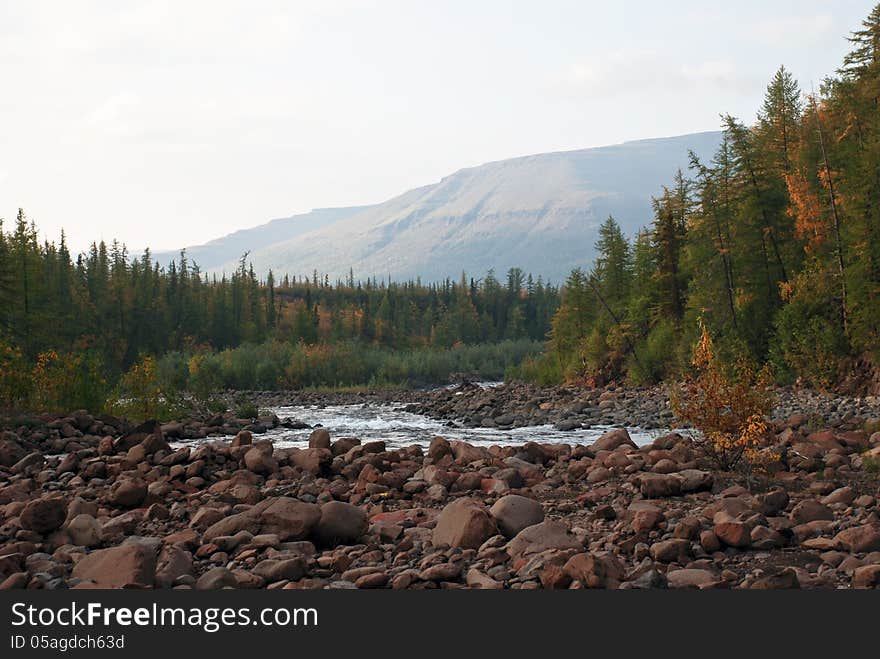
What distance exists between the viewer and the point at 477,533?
297 inches

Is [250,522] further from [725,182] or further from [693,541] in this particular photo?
[725,182]

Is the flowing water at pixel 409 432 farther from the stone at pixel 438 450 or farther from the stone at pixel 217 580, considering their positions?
the stone at pixel 217 580

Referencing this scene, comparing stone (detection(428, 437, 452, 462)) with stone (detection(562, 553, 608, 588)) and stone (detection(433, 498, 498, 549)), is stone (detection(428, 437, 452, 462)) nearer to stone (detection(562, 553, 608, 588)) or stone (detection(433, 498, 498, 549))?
stone (detection(433, 498, 498, 549))

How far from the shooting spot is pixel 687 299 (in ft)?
117

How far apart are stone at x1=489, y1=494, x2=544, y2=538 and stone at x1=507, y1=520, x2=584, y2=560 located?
1.54ft

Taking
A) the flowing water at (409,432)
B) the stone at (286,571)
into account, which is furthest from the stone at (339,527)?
the flowing water at (409,432)

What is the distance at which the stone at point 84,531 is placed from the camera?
26.2 ft

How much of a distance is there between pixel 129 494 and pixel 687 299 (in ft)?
100

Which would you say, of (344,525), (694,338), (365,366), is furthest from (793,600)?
(365,366)

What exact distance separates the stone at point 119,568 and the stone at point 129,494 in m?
3.58

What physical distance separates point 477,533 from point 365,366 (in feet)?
149

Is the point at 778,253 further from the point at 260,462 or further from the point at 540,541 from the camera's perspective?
the point at 540,541

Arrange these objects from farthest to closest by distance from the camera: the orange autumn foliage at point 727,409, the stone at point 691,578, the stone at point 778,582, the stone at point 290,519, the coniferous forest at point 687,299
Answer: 1. the coniferous forest at point 687,299
2. the orange autumn foliage at point 727,409
3. the stone at point 290,519
4. the stone at point 691,578
5. the stone at point 778,582

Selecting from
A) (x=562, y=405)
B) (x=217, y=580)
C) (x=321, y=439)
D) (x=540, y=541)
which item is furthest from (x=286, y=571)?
(x=562, y=405)
